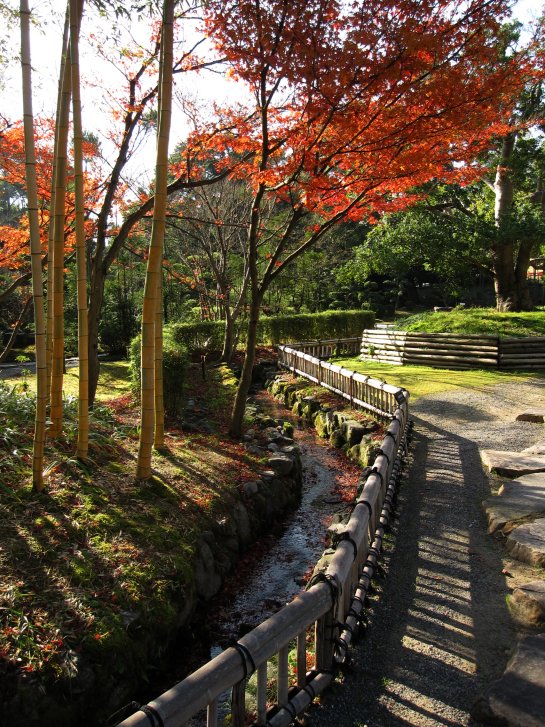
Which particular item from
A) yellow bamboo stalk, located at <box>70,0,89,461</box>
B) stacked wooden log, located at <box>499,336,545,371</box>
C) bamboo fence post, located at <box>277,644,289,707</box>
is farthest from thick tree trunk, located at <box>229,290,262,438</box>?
stacked wooden log, located at <box>499,336,545,371</box>

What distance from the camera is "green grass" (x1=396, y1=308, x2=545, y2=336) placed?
1324 centimetres

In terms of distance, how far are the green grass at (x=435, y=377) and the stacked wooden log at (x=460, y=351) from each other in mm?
370

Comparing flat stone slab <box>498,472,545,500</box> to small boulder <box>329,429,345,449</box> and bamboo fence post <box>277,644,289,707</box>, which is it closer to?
bamboo fence post <box>277,644,289,707</box>

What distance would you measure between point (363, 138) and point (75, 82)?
10.0 feet

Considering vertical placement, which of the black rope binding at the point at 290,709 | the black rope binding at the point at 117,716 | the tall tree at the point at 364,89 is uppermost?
the tall tree at the point at 364,89

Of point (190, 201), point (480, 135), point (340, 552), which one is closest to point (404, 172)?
point (480, 135)

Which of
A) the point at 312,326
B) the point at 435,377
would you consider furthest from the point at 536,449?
the point at 312,326

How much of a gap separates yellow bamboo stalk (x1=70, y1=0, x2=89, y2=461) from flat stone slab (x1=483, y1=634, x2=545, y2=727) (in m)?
3.41

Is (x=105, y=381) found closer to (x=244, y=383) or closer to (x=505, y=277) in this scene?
(x=244, y=383)

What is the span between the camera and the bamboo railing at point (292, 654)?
6.28ft

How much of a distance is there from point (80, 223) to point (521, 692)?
13.7ft

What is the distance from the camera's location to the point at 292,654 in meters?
3.02

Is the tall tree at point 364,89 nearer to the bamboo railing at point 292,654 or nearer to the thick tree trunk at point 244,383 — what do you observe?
the thick tree trunk at point 244,383

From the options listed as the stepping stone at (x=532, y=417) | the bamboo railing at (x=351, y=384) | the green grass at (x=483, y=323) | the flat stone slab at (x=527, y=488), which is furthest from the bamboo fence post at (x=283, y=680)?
the green grass at (x=483, y=323)
